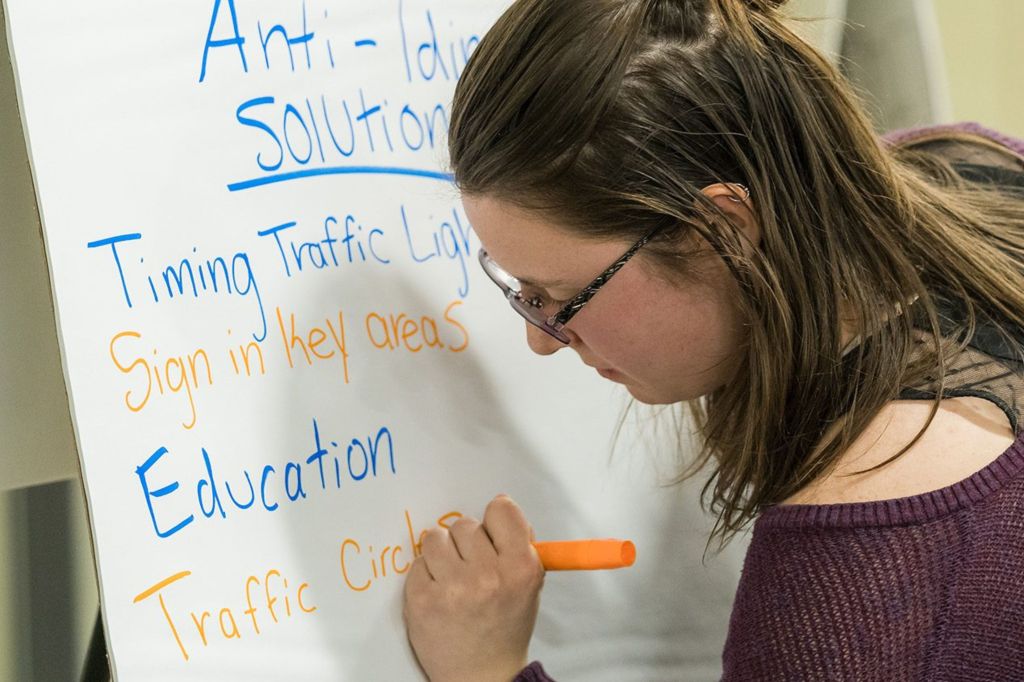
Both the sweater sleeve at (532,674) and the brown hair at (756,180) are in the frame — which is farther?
the sweater sleeve at (532,674)

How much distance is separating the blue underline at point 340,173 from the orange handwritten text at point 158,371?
121 millimetres

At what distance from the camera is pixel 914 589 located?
0.65 metres

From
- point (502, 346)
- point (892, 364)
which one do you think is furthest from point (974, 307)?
point (502, 346)

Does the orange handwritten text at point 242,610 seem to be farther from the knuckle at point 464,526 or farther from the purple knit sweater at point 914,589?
the purple knit sweater at point 914,589

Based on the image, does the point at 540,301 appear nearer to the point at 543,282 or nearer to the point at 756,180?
the point at 543,282

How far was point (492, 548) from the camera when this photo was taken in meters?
0.84

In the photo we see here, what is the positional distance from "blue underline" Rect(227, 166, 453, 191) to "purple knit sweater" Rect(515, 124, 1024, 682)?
1.29 ft

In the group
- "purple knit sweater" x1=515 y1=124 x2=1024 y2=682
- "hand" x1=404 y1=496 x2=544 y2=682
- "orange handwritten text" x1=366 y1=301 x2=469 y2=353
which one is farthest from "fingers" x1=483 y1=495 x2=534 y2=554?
"purple knit sweater" x1=515 y1=124 x2=1024 y2=682

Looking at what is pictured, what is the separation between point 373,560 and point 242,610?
0.11 m

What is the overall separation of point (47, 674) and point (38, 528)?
15cm

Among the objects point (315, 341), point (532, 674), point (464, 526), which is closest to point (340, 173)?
point (315, 341)

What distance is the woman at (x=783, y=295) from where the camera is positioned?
659 millimetres

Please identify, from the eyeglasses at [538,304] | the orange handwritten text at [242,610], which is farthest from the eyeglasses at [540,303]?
the orange handwritten text at [242,610]

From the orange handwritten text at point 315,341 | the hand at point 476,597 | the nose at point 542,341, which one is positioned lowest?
the hand at point 476,597
